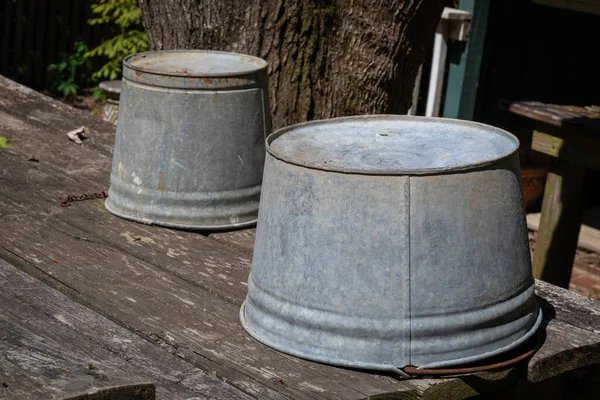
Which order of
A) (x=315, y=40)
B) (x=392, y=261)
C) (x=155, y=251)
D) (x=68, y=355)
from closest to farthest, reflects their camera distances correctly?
(x=68, y=355) → (x=392, y=261) → (x=155, y=251) → (x=315, y=40)

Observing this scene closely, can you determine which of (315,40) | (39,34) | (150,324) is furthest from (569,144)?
(39,34)

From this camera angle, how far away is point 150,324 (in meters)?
2.34

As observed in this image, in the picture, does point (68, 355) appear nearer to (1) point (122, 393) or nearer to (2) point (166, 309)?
(1) point (122, 393)

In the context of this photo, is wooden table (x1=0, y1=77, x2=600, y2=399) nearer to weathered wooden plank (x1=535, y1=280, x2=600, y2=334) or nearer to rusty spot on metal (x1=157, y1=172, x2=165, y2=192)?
weathered wooden plank (x1=535, y1=280, x2=600, y2=334)

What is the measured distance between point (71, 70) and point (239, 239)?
720 cm

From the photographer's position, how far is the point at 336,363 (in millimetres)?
2148

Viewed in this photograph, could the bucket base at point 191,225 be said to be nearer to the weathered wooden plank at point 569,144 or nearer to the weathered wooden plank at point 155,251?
the weathered wooden plank at point 155,251

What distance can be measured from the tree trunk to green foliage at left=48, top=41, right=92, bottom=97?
19.7 feet

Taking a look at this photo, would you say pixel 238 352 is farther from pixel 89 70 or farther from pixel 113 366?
pixel 89 70

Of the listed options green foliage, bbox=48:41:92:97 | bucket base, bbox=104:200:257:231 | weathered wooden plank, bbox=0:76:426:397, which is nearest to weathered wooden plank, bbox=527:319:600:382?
weathered wooden plank, bbox=0:76:426:397

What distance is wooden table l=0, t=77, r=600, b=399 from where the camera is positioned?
6.47ft

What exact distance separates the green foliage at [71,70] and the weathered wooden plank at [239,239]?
688 centimetres

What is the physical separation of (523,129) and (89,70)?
4.60 meters

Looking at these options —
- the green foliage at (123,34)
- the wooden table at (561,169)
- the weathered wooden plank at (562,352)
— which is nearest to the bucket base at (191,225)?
the weathered wooden plank at (562,352)
